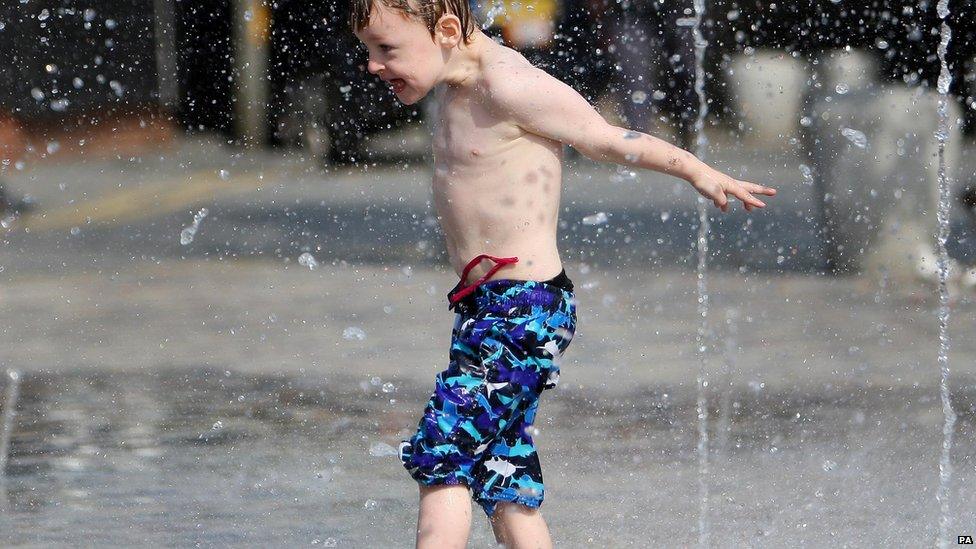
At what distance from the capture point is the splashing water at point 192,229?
8316 millimetres

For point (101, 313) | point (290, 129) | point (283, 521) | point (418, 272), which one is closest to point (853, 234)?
point (418, 272)

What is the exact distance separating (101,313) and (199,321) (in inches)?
19.1

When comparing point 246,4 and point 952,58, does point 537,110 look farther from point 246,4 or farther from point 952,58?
point 246,4

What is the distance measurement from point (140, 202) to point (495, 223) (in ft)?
25.7

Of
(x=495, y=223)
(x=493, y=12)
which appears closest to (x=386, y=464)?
(x=495, y=223)

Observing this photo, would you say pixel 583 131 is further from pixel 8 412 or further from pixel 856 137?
pixel 856 137

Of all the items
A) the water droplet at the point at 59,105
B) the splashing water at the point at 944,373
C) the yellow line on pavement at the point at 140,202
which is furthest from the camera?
the water droplet at the point at 59,105

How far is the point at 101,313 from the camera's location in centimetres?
598

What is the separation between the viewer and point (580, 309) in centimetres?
595

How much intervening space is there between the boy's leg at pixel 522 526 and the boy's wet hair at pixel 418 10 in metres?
0.84

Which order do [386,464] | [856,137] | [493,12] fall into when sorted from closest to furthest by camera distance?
[386,464] → [856,137] → [493,12]

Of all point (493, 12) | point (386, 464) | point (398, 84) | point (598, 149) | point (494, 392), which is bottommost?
point (386, 464)

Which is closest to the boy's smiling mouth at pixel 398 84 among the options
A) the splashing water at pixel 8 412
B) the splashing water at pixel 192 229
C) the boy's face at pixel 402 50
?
the boy's face at pixel 402 50

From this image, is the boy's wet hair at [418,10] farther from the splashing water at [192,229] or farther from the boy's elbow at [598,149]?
the splashing water at [192,229]
